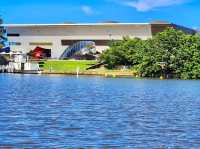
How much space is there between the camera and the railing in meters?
190

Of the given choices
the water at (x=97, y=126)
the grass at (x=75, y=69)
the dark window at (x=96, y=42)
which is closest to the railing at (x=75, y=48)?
the dark window at (x=96, y=42)

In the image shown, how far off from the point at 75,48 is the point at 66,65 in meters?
38.9

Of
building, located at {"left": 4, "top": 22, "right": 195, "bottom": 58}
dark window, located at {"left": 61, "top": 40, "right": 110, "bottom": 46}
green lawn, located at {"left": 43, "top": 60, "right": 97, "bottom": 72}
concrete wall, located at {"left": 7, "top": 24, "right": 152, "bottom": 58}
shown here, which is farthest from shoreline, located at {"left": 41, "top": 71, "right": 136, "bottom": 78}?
dark window, located at {"left": 61, "top": 40, "right": 110, "bottom": 46}

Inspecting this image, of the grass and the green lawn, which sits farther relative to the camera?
the green lawn

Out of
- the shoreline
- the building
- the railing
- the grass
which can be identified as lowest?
the shoreline

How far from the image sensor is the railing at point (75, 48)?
190m

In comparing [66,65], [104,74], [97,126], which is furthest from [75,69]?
[97,126]

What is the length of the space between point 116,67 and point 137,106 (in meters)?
94.7

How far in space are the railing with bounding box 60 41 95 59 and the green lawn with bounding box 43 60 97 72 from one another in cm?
3170

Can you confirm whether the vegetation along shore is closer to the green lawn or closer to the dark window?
the green lawn

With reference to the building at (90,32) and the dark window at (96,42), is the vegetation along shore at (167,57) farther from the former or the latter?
the dark window at (96,42)

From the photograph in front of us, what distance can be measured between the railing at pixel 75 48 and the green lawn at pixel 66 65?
31.7m

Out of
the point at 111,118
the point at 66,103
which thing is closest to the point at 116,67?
the point at 66,103

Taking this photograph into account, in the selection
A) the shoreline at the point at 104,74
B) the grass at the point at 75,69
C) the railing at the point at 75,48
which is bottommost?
the shoreline at the point at 104,74
